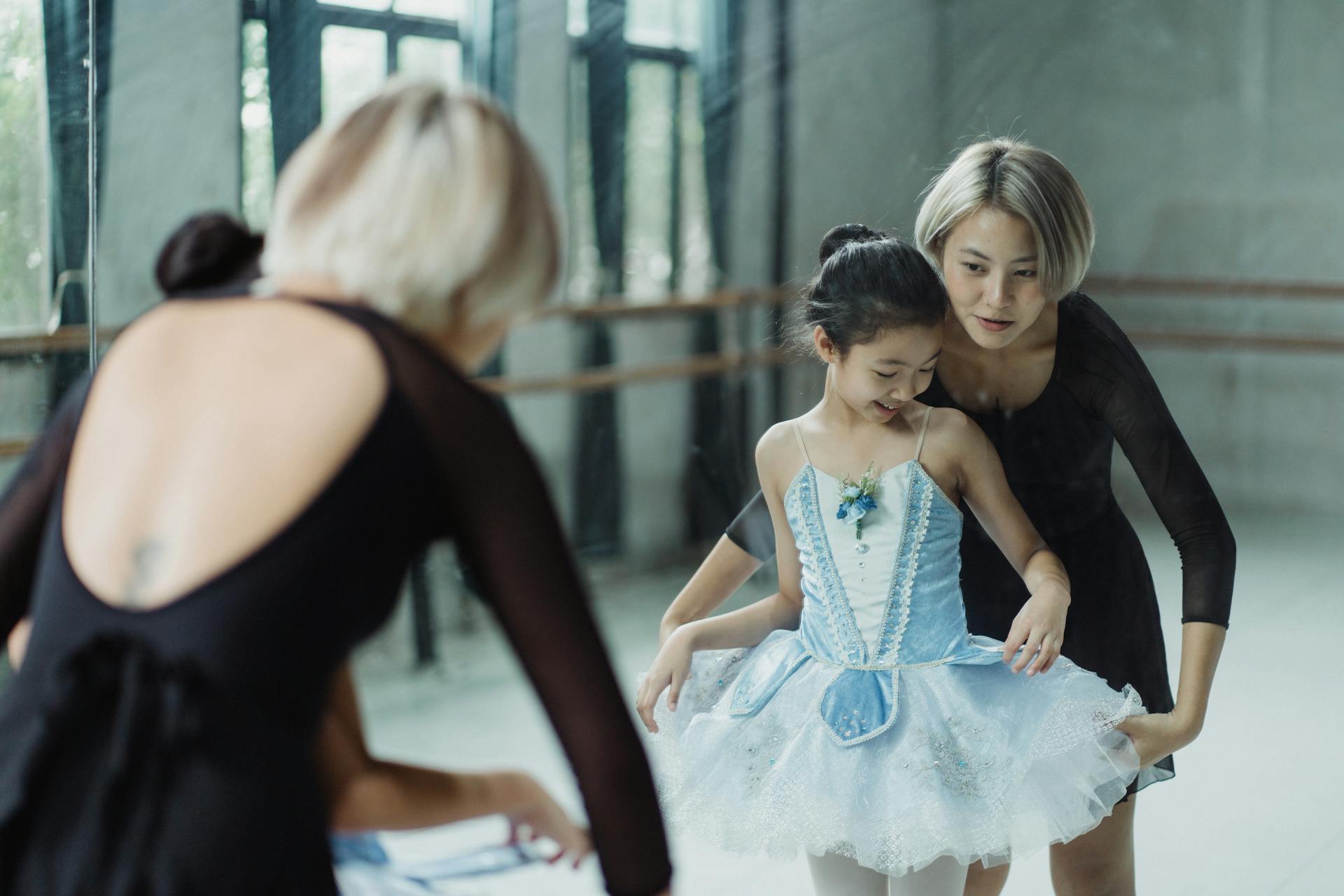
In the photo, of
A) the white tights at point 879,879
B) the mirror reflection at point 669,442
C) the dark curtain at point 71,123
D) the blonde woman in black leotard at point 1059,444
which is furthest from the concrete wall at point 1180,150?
the dark curtain at point 71,123

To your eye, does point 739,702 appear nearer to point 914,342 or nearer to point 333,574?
point 914,342

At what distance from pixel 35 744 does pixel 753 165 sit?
1.23 metres

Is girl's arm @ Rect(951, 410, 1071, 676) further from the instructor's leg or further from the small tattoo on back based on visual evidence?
the small tattoo on back

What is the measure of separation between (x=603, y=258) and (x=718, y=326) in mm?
204

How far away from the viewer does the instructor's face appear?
117 cm

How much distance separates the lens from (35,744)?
25.2 inches

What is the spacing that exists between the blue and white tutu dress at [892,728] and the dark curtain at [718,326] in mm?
442

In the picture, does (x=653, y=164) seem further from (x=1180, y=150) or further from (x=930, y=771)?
(x=930, y=771)

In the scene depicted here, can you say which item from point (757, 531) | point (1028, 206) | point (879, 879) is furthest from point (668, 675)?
point (1028, 206)

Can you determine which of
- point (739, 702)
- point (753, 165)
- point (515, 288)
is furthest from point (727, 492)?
point (515, 288)

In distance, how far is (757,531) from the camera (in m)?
1.32

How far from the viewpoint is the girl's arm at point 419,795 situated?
2.59 feet

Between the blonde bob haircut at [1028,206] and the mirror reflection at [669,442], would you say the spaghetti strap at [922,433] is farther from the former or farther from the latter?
the blonde bob haircut at [1028,206]

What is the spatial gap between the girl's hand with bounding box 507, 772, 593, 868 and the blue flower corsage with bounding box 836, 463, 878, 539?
1.61ft
